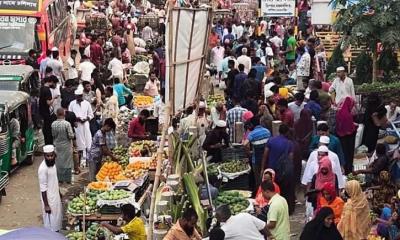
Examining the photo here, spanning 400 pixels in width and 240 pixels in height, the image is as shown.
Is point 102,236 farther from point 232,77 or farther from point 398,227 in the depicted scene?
point 232,77

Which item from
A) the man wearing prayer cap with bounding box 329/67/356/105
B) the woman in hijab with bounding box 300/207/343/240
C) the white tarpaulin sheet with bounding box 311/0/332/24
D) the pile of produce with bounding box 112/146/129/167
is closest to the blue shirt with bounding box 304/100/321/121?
the man wearing prayer cap with bounding box 329/67/356/105

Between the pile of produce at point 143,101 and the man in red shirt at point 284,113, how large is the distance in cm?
406

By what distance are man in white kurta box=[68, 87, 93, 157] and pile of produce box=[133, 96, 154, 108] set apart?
2547 millimetres

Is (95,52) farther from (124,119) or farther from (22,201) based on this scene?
(22,201)

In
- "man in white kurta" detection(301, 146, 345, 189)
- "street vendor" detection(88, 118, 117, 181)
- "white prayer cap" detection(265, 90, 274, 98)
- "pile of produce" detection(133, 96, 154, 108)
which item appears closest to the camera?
"man in white kurta" detection(301, 146, 345, 189)

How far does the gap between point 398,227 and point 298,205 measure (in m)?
3.24

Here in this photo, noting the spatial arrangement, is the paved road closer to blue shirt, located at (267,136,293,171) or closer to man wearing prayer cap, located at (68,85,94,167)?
man wearing prayer cap, located at (68,85,94,167)

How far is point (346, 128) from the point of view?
13.8 m

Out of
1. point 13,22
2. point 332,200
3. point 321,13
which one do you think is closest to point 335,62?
point 321,13

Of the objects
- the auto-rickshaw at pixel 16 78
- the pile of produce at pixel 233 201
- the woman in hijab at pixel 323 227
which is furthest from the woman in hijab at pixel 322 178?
the auto-rickshaw at pixel 16 78

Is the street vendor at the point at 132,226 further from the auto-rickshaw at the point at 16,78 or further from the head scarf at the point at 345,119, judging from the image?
the auto-rickshaw at the point at 16,78

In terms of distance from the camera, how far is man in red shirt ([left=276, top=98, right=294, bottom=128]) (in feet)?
44.7

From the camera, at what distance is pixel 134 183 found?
1225 centimetres

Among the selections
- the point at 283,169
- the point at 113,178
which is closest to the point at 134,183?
the point at 113,178
